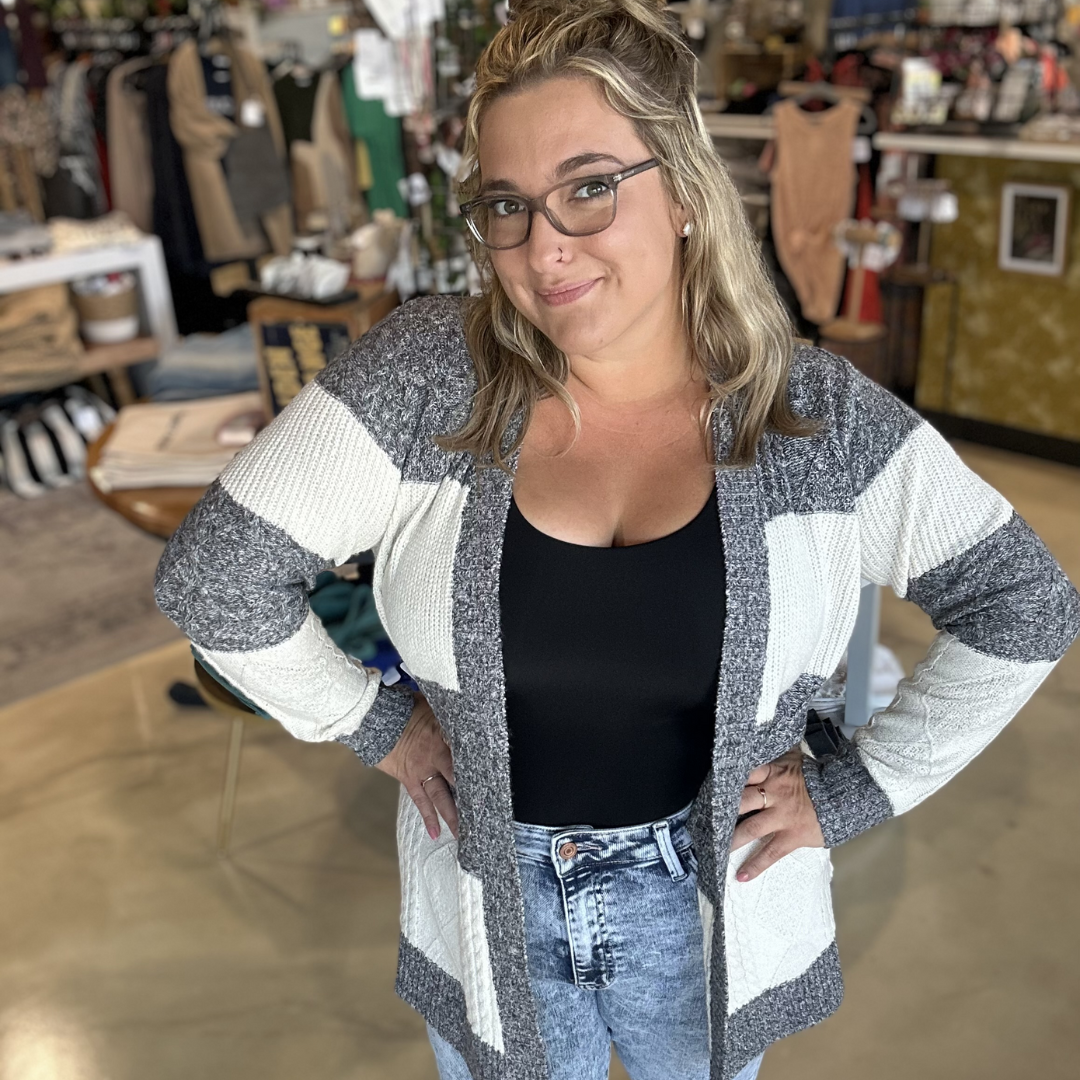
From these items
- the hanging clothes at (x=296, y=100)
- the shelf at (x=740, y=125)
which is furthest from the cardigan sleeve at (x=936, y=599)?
the hanging clothes at (x=296, y=100)

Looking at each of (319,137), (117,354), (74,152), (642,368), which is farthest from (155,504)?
(74,152)

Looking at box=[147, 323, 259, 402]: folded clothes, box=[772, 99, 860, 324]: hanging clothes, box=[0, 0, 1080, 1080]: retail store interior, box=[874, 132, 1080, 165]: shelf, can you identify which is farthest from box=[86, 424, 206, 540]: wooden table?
box=[772, 99, 860, 324]: hanging clothes

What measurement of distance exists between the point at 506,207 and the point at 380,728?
0.62 m

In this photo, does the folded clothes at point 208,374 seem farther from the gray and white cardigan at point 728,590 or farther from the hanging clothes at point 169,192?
the hanging clothes at point 169,192

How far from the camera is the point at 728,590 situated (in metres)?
1.18

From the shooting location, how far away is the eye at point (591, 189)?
3.69ft

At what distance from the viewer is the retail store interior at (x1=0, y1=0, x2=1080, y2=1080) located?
238 cm

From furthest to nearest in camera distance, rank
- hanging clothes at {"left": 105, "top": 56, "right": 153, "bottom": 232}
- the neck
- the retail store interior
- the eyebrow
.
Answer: hanging clothes at {"left": 105, "top": 56, "right": 153, "bottom": 232} → the retail store interior → the neck → the eyebrow

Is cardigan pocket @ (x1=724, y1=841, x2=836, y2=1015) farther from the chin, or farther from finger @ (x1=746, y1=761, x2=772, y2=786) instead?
the chin

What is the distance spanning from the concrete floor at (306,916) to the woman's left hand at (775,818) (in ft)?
3.44

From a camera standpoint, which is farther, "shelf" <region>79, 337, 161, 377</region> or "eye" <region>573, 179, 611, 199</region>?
"shelf" <region>79, 337, 161, 377</region>

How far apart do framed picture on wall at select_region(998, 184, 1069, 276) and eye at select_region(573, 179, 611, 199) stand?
Result: 3860mm

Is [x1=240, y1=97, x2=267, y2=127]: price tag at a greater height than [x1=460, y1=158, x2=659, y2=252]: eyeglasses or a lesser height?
lesser

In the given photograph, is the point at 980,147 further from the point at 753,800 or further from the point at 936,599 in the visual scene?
the point at 753,800
